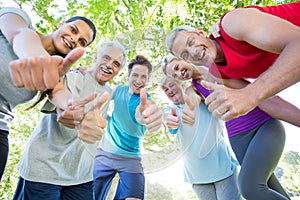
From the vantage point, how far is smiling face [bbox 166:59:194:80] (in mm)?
672

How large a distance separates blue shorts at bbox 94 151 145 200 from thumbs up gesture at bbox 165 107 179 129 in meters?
0.49

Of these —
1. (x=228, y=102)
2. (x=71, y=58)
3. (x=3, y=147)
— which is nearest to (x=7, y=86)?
(x=3, y=147)

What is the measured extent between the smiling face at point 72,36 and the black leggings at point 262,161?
1.94ft

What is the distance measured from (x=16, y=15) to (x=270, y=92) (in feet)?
2.00

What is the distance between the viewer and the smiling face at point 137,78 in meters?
0.63

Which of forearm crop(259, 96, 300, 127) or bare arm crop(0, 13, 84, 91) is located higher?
bare arm crop(0, 13, 84, 91)

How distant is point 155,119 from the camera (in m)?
0.62

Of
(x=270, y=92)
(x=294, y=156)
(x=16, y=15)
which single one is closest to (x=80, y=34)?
(x=16, y=15)

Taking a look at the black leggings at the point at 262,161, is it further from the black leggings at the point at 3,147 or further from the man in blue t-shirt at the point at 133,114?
the black leggings at the point at 3,147

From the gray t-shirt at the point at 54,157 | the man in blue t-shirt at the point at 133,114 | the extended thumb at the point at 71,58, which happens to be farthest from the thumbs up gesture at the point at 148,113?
the gray t-shirt at the point at 54,157

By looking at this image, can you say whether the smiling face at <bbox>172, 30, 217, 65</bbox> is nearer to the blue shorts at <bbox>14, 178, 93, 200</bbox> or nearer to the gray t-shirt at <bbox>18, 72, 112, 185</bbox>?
the gray t-shirt at <bbox>18, 72, 112, 185</bbox>

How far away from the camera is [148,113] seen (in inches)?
24.1

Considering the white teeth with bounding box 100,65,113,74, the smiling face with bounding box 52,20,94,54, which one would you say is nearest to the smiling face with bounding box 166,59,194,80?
the white teeth with bounding box 100,65,113,74

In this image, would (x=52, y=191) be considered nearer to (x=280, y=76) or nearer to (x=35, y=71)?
(x=35, y=71)
